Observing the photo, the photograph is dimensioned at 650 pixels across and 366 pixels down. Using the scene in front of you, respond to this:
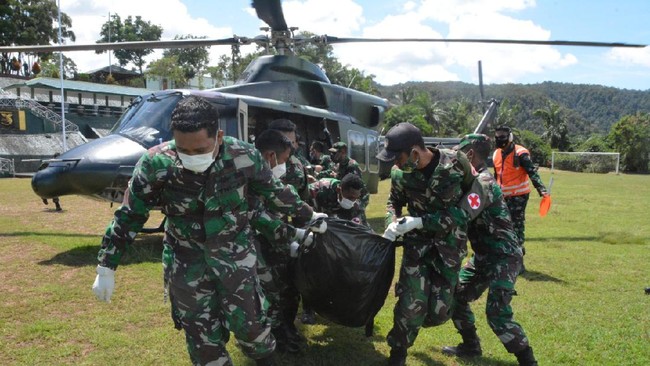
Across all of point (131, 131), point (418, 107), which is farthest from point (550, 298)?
point (418, 107)

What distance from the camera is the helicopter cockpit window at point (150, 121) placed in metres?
7.42

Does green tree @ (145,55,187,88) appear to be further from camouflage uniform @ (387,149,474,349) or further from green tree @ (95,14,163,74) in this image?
camouflage uniform @ (387,149,474,349)

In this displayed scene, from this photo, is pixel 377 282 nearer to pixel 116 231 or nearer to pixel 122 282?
pixel 116 231

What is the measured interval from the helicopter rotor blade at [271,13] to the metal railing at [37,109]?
3125 centimetres

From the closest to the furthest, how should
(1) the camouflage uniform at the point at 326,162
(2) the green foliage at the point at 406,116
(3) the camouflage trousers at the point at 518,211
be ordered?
1. (3) the camouflage trousers at the point at 518,211
2. (1) the camouflage uniform at the point at 326,162
3. (2) the green foliage at the point at 406,116

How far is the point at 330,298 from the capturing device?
12.6 feet

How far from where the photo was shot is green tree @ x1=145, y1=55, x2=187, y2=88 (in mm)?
50594

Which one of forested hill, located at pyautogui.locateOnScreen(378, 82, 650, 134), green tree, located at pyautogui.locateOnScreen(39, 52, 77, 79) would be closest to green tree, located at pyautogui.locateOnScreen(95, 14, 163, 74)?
green tree, located at pyautogui.locateOnScreen(39, 52, 77, 79)

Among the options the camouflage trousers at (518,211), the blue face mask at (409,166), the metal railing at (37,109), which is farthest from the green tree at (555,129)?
the blue face mask at (409,166)

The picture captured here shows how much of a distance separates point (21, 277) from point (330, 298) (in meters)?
4.68

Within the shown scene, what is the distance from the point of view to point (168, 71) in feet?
169

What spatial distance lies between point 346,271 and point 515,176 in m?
3.99

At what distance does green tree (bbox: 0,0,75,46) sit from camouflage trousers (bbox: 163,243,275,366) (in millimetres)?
53825

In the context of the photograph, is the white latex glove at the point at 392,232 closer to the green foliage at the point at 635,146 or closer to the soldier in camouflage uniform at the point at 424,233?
the soldier in camouflage uniform at the point at 424,233
